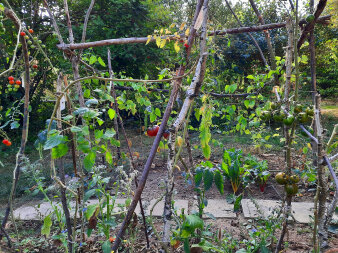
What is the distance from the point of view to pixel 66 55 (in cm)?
181

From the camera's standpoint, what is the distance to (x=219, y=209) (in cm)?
263

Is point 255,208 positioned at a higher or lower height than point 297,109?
lower

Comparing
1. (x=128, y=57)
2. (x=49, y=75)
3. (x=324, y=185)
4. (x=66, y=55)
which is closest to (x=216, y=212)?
(x=324, y=185)

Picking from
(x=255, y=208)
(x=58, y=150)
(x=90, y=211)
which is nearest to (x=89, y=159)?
(x=58, y=150)

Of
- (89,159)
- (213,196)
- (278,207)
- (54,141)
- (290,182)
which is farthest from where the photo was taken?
(213,196)

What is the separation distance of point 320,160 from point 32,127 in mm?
6074

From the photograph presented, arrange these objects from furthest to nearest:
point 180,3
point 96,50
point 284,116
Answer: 1. point 180,3
2. point 96,50
3. point 284,116

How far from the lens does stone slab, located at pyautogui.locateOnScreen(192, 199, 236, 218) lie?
249cm

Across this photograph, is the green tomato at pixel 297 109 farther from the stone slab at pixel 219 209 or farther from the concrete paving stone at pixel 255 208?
the stone slab at pixel 219 209

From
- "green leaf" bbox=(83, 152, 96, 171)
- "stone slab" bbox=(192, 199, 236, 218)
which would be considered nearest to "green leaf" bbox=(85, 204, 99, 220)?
"green leaf" bbox=(83, 152, 96, 171)

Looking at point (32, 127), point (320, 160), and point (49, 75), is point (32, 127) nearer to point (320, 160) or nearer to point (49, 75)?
point (49, 75)

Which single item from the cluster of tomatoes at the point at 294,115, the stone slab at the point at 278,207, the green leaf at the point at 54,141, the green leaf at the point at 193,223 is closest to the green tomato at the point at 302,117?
the cluster of tomatoes at the point at 294,115

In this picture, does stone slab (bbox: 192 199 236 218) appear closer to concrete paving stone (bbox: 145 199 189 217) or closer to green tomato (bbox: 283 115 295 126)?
concrete paving stone (bbox: 145 199 189 217)

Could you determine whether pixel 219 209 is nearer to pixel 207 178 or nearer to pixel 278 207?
pixel 278 207
